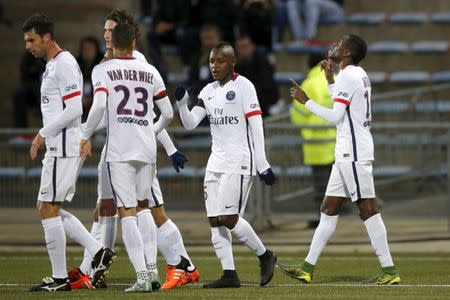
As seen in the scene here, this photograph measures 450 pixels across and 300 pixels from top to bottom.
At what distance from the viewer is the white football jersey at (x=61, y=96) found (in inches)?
491

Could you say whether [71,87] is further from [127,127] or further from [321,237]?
[321,237]

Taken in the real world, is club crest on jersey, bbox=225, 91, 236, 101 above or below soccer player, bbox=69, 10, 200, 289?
above

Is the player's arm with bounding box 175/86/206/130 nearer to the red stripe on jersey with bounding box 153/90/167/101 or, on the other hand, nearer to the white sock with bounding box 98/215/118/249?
the red stripe on jersey with bounding box 153/90/167/101

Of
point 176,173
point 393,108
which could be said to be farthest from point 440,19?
point 176,173

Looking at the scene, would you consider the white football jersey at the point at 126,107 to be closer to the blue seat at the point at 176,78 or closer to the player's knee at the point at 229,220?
the player's knee at the point at 229,220

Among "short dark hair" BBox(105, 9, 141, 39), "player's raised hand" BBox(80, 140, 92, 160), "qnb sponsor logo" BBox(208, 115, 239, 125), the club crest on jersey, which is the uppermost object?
"short dark hair" BBox(105, 9, 141, 39)

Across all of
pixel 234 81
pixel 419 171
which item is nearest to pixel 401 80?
pixel 419 171

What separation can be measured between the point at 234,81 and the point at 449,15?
45.0ft

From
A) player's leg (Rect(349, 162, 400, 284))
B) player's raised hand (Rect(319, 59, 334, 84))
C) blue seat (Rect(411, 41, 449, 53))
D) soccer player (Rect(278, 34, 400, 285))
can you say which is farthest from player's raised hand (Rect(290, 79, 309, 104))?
blue seat (Rect(411, 41, 449, 53))

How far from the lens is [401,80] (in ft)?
79.7

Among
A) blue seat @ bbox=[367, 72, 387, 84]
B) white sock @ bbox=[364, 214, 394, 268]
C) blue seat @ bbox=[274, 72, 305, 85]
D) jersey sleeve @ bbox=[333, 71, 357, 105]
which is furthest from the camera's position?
blue seat @ bbox=[274, 72, 305, 85]

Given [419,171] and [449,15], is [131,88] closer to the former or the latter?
[419,171]

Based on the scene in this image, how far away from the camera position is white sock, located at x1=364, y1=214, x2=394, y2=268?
12.9 m

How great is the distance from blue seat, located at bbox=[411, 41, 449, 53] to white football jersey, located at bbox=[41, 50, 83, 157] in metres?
13.3
